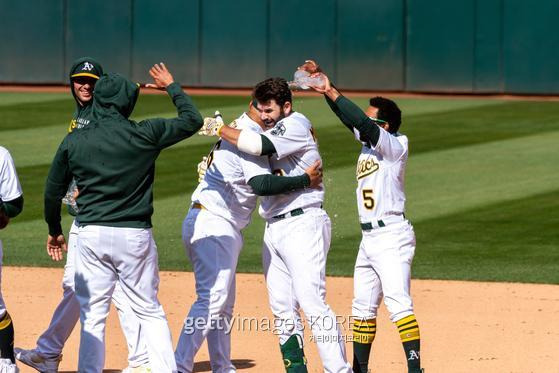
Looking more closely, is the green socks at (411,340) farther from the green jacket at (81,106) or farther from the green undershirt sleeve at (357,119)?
the green jacket at (81,106)

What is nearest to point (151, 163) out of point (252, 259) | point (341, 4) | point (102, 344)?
point (102, 344)

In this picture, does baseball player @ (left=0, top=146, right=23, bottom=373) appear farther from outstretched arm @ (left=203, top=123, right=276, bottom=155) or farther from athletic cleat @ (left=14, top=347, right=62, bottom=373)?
outstretched arm @ (left=203, top=123, right=276, bottom=155)

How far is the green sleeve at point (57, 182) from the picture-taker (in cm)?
668

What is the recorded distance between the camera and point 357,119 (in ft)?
23.3

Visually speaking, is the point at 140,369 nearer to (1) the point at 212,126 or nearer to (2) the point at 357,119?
(1) the point at 212,126

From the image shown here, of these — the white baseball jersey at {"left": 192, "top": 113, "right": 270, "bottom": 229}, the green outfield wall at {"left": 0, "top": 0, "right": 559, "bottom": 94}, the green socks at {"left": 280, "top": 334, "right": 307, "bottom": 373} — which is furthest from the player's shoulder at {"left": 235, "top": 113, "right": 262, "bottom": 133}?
the green outfield wall at {"left": 0, "top": 0, "right": 559, "bottom": 94}

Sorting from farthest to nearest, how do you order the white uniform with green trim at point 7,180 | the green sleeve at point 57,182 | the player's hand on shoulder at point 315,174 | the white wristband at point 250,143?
the player's hand on shoulder at point 315,174
the white wristband at point 250,143
the white uniform with green trim at point 7,180
the green sleeve at point 57,182

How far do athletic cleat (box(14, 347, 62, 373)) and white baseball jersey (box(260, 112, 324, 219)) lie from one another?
1.66 metres

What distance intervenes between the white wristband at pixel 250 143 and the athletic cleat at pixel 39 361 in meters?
1.85

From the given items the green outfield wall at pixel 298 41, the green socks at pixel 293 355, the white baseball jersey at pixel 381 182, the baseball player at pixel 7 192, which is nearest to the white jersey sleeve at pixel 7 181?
the baseball player at pixel 7 192

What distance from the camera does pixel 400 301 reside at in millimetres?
7223

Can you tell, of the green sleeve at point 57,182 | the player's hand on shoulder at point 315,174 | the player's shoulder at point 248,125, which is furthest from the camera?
the player's shoulder at point 248,125

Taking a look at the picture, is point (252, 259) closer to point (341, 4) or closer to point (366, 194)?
point (366, 194)

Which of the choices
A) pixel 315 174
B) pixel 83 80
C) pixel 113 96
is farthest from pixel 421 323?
pixel 113 96
